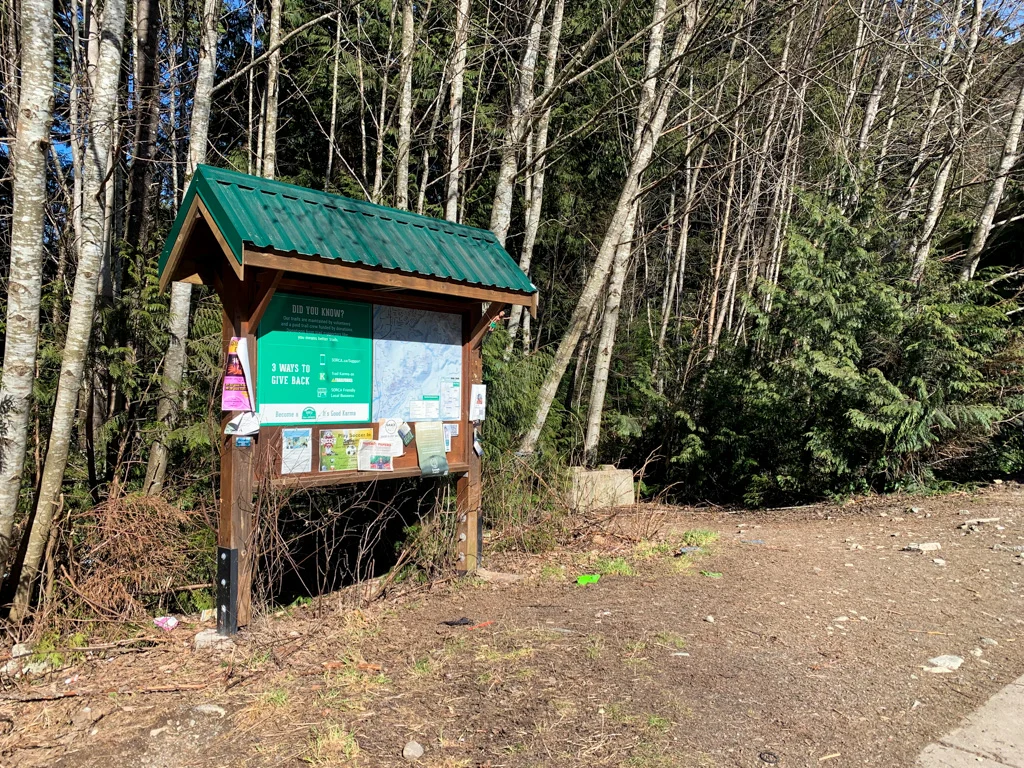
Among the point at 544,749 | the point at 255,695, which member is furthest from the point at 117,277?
the point at 544,749

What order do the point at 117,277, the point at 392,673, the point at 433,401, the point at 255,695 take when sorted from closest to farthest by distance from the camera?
the point at 255,695 < the point at 392,673 < the point at 433,401 < the point at 117,277

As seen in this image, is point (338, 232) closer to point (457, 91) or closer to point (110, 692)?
point (110, 692)

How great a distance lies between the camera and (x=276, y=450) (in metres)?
4.56

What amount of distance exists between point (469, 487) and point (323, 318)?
1.89 m

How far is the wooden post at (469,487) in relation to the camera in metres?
5.89

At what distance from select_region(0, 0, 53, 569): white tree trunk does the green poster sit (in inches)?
52.8

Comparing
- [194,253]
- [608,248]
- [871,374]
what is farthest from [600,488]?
→ [194,253]

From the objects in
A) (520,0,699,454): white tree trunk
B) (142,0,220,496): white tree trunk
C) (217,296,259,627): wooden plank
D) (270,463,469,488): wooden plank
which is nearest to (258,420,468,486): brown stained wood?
(270,463,469,488): wooden plank

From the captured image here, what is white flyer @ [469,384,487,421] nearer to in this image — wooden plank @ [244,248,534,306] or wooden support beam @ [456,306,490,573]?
wooden support beam @ [456,306,490,573]

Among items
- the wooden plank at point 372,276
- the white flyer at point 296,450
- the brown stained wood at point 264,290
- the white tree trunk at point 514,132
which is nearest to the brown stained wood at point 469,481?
the wooden plank at point 372,276

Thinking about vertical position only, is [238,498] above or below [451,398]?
below

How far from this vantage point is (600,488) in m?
9.38

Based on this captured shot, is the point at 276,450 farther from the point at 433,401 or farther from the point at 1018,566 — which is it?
the point at 1018,566

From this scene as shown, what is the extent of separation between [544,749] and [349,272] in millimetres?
2892
